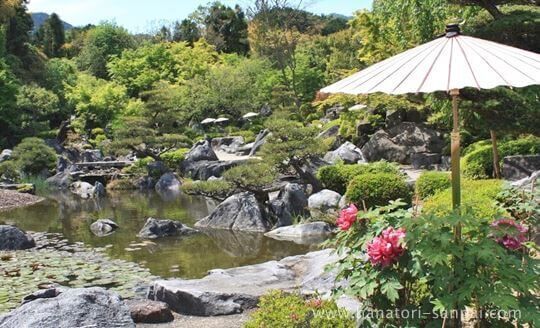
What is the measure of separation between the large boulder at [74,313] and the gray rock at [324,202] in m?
7.05

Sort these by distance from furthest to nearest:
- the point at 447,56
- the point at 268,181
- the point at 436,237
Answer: the point at 268,181
the point at 447,56
the point at 436,237

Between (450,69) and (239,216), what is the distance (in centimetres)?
831

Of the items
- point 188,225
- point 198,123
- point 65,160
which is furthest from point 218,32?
point 188,225

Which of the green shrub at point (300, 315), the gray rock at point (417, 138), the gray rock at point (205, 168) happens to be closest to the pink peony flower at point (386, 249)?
the green shrub at point (300, 315)

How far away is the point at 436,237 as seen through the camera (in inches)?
112

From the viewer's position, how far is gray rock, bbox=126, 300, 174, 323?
4965 mm

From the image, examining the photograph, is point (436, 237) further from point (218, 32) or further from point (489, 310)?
point (218, 32)

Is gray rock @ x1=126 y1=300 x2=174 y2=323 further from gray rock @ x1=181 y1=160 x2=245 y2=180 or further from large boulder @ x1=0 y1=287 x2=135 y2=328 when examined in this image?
gray rock @ x1=181 y1=160 x2=245 y2=180

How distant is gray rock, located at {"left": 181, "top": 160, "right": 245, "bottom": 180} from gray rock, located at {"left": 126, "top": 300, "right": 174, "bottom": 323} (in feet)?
40.5

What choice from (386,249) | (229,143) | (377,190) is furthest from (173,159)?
(386,249)

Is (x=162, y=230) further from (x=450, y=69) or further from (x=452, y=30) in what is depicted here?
(x=450, y=69)

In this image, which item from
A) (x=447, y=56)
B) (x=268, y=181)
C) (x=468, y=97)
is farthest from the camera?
(x=268, y=181)

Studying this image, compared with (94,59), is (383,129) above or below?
below

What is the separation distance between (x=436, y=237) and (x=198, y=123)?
25.3m
